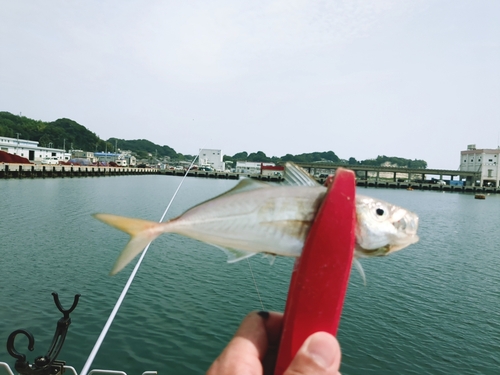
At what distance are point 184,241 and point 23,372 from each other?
14937 mm

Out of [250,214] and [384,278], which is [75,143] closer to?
[384,278]

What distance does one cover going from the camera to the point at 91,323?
1011cm

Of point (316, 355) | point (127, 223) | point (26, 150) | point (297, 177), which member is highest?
point (26, 150)

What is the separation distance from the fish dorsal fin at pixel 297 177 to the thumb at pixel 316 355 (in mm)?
634

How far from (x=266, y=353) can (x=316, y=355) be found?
370 mm

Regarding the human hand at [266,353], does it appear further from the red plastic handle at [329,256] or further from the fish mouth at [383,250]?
the fish mouth at [383,250]

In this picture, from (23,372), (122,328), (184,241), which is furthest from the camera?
(184,241)

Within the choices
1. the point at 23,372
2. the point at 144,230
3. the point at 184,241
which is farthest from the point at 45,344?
the point at 184,241

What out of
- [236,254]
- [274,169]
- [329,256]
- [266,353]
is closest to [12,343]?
[274,169]

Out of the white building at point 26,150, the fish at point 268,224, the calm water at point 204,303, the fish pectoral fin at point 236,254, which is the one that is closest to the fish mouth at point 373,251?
the fish at point 268,224

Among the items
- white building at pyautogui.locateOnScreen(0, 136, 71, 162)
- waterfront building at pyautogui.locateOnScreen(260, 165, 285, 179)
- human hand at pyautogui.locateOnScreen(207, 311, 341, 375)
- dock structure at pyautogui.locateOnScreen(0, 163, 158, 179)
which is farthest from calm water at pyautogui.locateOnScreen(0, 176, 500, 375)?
white building at pyautogui.locateOnScreen(0, 136, 71, 162)

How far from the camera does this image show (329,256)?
1441 millimetres

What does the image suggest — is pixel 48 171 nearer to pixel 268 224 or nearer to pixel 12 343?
pixel 12 343

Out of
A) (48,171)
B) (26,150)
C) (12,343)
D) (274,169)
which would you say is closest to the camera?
(274,169)
